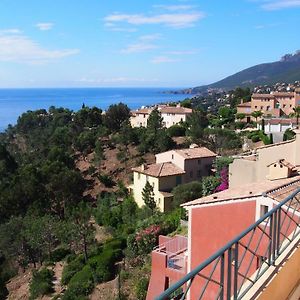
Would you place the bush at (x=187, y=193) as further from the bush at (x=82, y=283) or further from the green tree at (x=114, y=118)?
the green tree at (x=114, y=118)

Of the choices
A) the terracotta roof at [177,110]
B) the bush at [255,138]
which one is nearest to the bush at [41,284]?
the bush at [255,138]

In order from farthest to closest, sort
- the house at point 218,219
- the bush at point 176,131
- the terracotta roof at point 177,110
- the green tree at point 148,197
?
the terracotta roof at point 177,110 < the bush at point 176,131 < the green tree at point 148,197 < the house at point 218,219

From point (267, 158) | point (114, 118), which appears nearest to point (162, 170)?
point (267, 158)

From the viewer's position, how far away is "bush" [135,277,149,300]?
49.9 feet

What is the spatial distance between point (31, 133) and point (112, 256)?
41906mm

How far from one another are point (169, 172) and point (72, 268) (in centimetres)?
1244

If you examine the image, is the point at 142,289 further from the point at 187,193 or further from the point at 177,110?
the point at 177,110

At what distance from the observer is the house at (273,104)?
59.3 m

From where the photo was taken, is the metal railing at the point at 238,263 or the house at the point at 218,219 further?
the house at the point at 218,219

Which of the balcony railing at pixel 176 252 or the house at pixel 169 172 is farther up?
the balcony railing at pixel 176 252

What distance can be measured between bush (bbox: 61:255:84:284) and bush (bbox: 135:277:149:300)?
5.85 m

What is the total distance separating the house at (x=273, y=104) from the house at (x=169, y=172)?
Answer: 1030 inches

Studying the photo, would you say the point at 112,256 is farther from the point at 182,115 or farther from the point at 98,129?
the point at 182,115

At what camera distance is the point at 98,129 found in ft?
167
